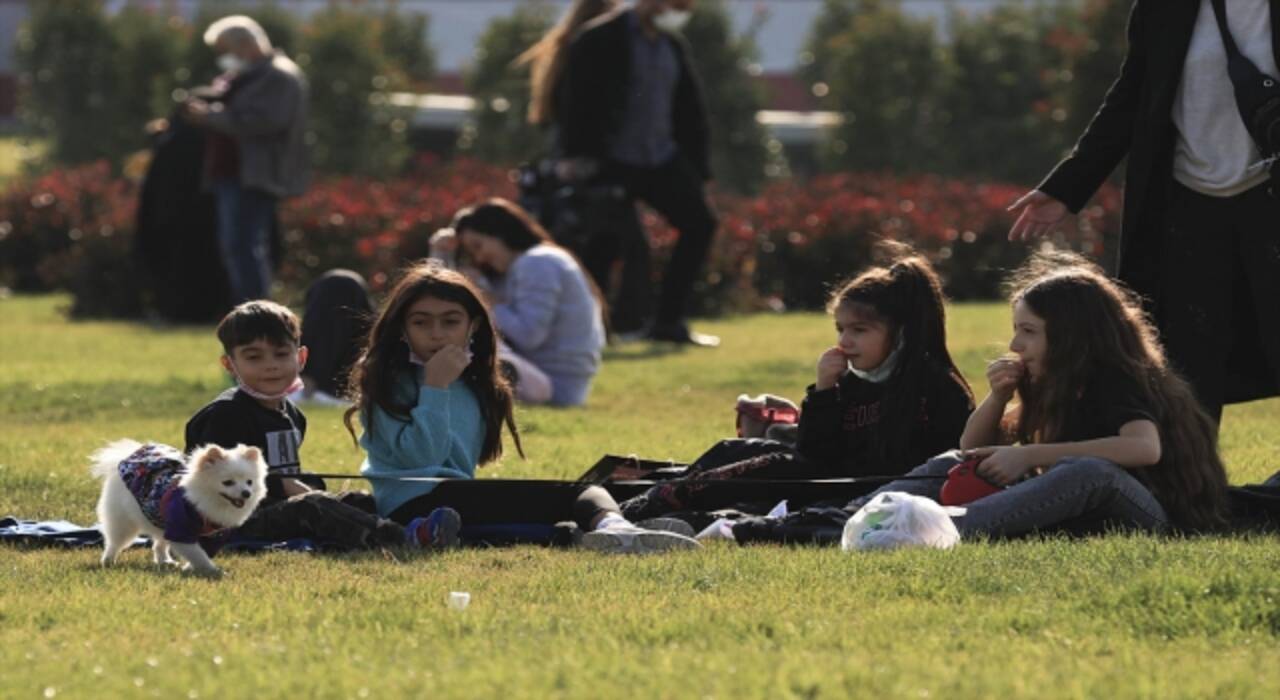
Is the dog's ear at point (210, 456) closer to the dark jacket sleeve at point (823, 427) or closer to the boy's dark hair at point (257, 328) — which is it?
the boy's dark hair at point (257, 328)

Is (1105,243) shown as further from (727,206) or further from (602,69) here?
(602,69)

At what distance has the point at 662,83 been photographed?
14117 mm

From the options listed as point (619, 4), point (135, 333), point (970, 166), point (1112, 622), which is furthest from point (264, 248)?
point (970, 166)

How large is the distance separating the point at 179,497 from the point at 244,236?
9584mm

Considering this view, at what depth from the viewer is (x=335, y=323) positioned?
34.4 ft

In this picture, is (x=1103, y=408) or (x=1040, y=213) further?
(x=1040, y=213)

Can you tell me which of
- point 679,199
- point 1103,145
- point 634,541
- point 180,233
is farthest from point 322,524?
point 180,233

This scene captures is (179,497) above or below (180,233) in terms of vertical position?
below

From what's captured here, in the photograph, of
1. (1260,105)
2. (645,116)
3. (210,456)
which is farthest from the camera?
(645,116)

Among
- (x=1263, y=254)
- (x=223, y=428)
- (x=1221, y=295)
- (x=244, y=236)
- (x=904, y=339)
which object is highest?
(x=1263, y=254)

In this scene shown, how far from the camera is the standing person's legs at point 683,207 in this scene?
14094 millimetres

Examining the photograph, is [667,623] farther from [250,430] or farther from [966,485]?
[250,430]

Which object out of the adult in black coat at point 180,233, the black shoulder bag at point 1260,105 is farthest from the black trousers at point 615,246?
the black shoulder bag at point 1260,105

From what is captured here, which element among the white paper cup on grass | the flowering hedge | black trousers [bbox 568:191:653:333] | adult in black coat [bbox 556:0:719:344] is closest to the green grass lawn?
the white paper cup on grass
